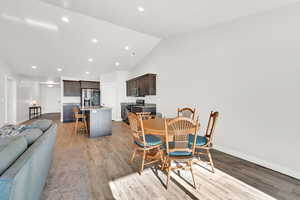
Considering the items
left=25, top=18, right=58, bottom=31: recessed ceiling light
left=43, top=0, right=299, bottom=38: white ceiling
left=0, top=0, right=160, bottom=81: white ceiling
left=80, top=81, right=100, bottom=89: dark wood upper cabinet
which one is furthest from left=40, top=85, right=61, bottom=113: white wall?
left=43, top=0, right=299, bottom=38: white ceiling

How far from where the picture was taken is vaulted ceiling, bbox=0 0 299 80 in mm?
2758

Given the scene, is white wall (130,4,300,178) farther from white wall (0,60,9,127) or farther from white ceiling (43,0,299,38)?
white wall (0,60,9,127)

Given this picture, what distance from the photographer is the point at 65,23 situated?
3.71 metres

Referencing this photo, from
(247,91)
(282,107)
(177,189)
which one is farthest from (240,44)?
(177,189)

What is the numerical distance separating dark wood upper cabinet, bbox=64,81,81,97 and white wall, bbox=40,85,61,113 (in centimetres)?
443

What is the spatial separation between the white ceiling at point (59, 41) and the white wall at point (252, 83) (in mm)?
2376

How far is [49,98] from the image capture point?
10.8 metres

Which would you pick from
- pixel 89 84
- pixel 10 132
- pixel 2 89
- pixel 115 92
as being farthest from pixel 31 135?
pixel 89 84

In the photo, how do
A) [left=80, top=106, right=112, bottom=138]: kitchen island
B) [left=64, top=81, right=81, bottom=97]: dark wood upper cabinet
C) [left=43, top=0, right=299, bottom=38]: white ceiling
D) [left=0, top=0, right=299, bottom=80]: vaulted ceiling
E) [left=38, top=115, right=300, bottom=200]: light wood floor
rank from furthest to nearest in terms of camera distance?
1. [left=64, top=81, right=81, bottom=97]: dark wood upper cabinet
2. [left=80, top=106, right=112, bottom=138]: kitchen island
3. [left=0, top=0, right=299, bottom=80]: vaulted ceiling
4. [left=43, top=0, right=299, bottom=38]: white ceiling
5. [left=38, top=115, right=300, bottom=200]: light wood floor

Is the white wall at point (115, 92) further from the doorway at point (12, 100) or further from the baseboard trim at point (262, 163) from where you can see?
the baseboard trim at point (262, 163)

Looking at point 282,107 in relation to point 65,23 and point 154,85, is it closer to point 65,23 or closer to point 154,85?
point 154,85

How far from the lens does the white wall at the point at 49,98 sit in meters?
10.5

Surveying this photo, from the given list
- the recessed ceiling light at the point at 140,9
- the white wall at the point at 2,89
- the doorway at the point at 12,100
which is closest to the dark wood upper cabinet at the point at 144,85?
the recessed ceiling light at the point at 140,9

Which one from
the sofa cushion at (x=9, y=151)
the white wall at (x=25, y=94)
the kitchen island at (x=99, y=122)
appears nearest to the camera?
the sofa cushion at (x=9, y=151)
